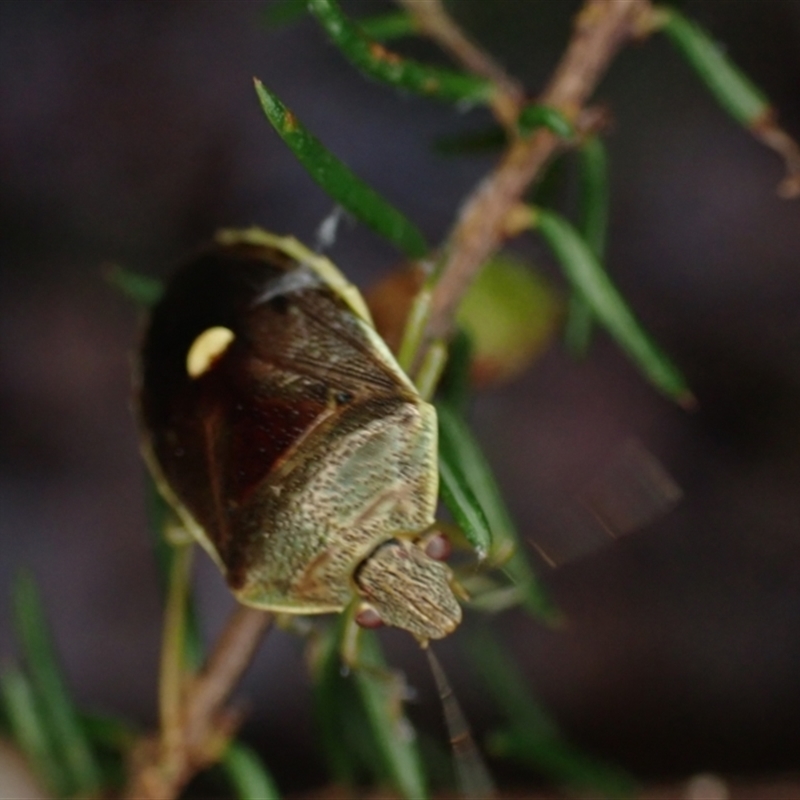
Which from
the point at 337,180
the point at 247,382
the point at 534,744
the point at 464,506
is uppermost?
the point at 337,180

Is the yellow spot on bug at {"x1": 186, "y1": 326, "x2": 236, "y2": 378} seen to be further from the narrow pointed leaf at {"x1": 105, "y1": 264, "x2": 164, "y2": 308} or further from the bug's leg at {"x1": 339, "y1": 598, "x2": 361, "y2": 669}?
the bug's leg at {"x1": 339, "y1": 598, "x2": 361, "y2": 669}

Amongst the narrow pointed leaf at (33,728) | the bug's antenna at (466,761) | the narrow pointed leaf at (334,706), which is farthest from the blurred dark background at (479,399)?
the narrow pointed leaf at (33,728)

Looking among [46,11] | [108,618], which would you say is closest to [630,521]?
[108,618]

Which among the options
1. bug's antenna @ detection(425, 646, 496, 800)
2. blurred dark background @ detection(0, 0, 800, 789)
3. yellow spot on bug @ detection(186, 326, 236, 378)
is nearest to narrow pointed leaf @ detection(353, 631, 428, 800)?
bug's antenna @ detection(425, 646, 496, 800)

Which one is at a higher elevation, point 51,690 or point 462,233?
point 462,233

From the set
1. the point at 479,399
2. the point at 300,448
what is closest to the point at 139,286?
the point at 300,448

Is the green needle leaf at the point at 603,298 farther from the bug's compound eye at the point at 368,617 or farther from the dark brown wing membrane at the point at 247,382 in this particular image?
the bug's compound eye at the point at 368,617

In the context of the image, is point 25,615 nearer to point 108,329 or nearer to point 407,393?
point 407,393

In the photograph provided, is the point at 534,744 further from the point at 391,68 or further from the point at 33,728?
the point at 391,68
